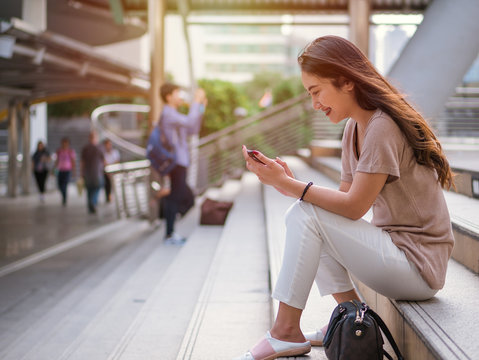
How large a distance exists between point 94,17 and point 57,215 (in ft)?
15.3

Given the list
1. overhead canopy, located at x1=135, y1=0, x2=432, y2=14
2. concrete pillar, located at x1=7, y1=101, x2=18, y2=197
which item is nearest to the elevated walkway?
overhead canopy, located at x1=135, y1=0, x2=432, y2=14

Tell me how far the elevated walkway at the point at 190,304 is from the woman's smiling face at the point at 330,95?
0.74 m

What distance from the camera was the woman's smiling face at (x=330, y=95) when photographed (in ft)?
6.63

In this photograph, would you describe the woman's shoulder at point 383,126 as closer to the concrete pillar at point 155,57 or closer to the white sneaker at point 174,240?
the white sneaker at point 174,240

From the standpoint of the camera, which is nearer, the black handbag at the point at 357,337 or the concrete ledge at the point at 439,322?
the concrete ledge at the point at 439,322

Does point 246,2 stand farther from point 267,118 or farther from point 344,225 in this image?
point 344,225

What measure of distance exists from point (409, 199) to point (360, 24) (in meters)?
6.76

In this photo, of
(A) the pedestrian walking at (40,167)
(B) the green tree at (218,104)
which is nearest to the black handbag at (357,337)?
(A) the pedestrian walking at (40,167)

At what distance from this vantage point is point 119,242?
7.97 m

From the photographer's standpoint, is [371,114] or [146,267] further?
[146,267]

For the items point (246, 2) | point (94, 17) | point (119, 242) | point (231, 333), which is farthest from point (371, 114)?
point (94, 17)

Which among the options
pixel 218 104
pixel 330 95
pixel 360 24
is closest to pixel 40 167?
pixel 360 24

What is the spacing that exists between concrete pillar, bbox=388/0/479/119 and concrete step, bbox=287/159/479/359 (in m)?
3.80

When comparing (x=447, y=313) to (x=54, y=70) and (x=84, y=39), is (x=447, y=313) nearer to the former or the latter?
(x=54, y=70)
